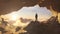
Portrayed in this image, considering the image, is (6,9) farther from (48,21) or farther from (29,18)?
(48,21)

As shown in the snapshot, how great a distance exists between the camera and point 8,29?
2980mm

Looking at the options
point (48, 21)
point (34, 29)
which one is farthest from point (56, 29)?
point (34, 29)

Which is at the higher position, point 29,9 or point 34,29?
point 29,9

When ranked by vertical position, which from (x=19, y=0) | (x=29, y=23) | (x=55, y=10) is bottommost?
(x=29, y=23)

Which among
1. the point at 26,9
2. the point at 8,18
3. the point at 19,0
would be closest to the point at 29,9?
the point at 26,9

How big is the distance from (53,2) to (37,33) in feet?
2.24

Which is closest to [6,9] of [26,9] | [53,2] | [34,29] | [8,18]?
[8,18]

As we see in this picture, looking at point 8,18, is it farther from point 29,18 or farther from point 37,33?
point 37,33

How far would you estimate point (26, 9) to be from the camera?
9.87 ft

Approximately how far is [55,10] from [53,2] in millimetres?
164

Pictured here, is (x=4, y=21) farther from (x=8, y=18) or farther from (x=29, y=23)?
(x=29, y=23)

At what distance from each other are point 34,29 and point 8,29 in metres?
0.51

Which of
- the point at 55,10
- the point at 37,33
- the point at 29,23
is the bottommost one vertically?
the point at 37,33

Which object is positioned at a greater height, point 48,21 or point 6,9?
point 6,9
